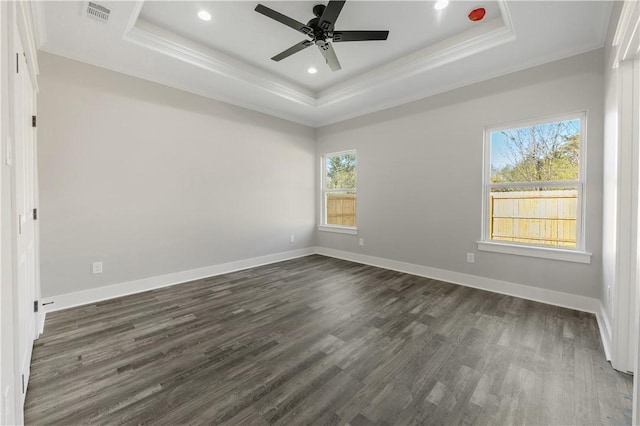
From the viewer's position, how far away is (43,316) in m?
2.47

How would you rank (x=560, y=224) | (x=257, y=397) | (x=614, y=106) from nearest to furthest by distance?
(x=257, y=397), (x=614, y=106), (x=560, y=224)

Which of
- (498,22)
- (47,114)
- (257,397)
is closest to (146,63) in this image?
(47,114)

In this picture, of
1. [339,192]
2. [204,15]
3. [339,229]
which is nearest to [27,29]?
[204,15]

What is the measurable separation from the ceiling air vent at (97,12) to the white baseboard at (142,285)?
2747 millimetres

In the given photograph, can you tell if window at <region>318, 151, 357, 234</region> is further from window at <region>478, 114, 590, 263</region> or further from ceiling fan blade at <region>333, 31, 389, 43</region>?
ceiling fan blade at <region>333, 31, 389, 43</region>

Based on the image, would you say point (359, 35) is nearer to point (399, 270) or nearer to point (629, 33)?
point (629, 33)

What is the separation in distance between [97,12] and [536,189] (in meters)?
4.81

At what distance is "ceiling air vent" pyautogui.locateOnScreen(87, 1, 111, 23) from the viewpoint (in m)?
2.16

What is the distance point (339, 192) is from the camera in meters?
5.23

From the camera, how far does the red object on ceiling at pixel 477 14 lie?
245 centimetres

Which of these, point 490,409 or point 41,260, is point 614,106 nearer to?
point 490,409

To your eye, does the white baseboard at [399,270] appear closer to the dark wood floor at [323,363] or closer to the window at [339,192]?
the dark wood floor at [323,363]

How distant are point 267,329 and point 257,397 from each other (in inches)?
31.7

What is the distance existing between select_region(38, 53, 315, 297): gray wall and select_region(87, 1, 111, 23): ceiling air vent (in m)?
0.85
